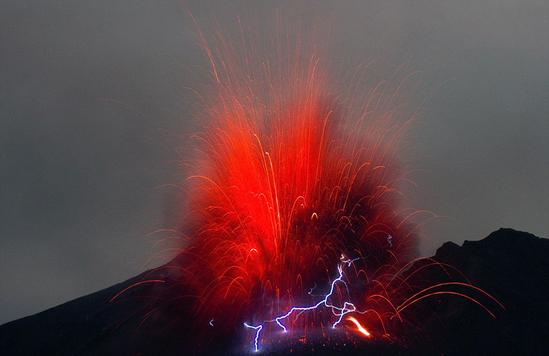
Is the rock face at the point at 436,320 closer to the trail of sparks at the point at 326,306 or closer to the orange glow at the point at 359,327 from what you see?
the orange glow at the point at 359,327

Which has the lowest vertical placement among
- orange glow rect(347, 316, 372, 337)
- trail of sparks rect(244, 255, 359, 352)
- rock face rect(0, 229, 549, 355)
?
rock face rect(0, 229, 549, 355)

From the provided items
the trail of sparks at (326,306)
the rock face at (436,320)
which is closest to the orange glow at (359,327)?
Result: the trail of sparks at (326,306)

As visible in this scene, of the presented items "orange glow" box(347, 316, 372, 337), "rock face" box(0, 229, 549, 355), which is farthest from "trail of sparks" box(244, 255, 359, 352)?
"rock face" box(0, 229, 549, 355)

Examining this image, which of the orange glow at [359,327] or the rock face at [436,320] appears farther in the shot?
the rock face at [436,320]

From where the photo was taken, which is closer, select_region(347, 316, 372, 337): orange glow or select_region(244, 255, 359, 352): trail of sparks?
select_region(347, 316, 372, 337): orange glow

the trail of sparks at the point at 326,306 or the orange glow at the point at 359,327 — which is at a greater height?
the trail of sparks at the point at 326,306

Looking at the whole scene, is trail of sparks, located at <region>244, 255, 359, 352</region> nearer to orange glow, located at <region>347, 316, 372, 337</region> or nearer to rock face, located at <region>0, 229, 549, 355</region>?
orange glow, located at <region>347, 316, 372, 337</region>

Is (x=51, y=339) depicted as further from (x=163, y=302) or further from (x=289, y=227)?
(x=289, y=227)

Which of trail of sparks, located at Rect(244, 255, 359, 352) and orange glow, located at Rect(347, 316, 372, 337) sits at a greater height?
trail of sparks, located at Rect(244, 255, 359, 352)

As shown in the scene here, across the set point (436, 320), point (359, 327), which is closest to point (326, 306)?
point (359, 327)

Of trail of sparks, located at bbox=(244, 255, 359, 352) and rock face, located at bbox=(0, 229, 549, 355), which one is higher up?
trail of sparks, located at bbox=(244, 255, 359, 352)
